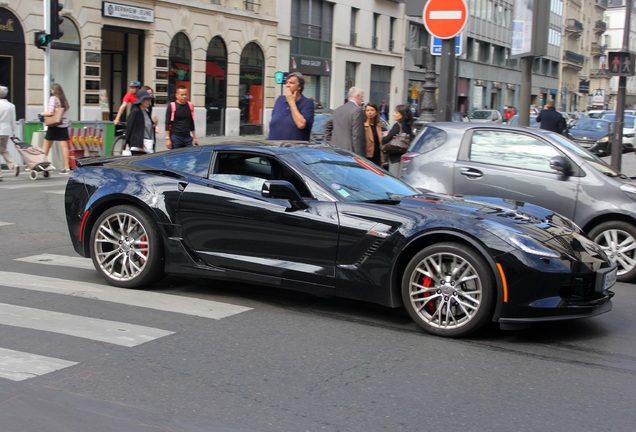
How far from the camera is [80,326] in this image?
605 centimetres

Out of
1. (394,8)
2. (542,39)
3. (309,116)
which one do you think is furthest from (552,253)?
(394,8)

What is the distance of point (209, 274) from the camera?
695 cm

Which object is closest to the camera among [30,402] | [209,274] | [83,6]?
[30,402]

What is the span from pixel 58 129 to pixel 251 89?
21.6 m

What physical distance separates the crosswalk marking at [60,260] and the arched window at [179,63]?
947 inches

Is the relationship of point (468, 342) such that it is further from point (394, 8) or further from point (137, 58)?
point (394, 8)

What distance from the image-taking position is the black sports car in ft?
19.3

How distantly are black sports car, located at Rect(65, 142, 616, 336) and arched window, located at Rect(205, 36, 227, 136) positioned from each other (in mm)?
27601

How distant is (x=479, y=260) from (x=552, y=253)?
509 millimetres


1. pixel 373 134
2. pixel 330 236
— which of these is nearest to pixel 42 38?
pixel 373 134

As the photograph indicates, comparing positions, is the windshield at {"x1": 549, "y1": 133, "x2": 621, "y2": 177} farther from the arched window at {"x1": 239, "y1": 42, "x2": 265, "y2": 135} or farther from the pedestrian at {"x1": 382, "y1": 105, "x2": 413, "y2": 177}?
the arched window at {"x1": 239, "y1": 42, "x2": 265, "y2": 135}

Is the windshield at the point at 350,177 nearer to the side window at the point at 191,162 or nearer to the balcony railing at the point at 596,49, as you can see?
the side window at the point at 191,162

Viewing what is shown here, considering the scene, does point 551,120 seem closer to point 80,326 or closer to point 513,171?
point 513,171

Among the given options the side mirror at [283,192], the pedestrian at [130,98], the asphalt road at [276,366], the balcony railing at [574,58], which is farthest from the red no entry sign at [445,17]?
the balcony railing at [574,58]
